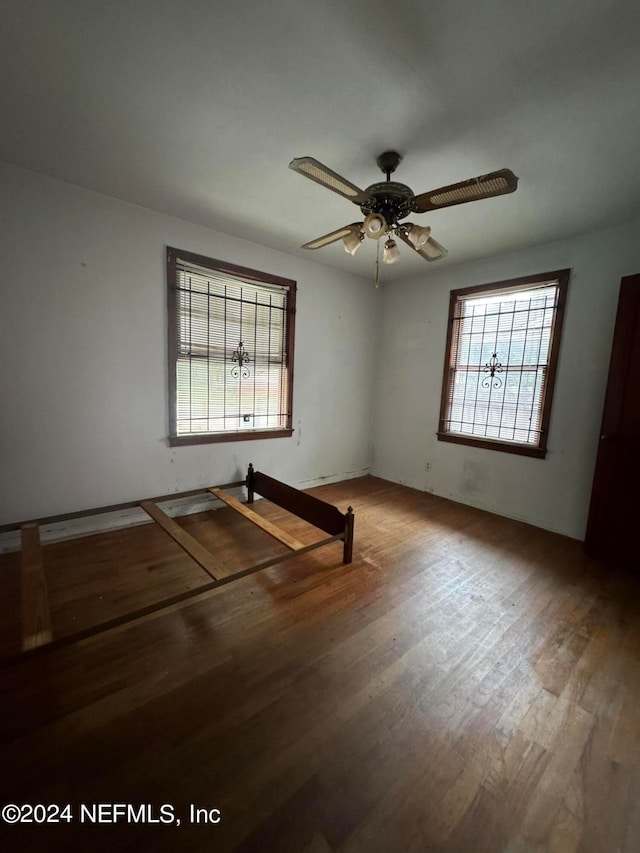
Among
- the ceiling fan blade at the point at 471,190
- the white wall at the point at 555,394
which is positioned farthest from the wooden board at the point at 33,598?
the white wall at the point at 555,394

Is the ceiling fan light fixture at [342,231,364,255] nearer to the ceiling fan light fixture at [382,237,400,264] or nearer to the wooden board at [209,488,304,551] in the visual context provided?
the ceiling fan light fixture at [382,237,400,264]

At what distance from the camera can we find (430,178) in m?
2.27

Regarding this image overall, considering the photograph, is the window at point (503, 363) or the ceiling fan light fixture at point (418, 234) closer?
the ceiling fan light fixture at point (418, 234)

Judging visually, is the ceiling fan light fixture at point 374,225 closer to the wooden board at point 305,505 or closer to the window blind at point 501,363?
the wooden board at point 305,505

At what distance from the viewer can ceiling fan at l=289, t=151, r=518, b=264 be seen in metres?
1.56

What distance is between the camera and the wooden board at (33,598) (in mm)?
1379

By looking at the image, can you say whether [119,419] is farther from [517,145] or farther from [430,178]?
[517,145]

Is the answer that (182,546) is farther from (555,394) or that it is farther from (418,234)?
(555,394)

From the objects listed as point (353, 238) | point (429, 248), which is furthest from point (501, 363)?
point (353, 238)

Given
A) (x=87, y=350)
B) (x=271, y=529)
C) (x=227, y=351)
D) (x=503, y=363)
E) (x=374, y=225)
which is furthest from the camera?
(x=503, y=363)

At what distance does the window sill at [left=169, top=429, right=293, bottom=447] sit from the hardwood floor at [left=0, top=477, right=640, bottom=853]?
1.11 metres

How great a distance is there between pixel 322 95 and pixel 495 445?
3.31m

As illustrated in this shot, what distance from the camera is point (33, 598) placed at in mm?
1619

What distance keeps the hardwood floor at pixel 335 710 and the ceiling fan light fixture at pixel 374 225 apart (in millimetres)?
2245
